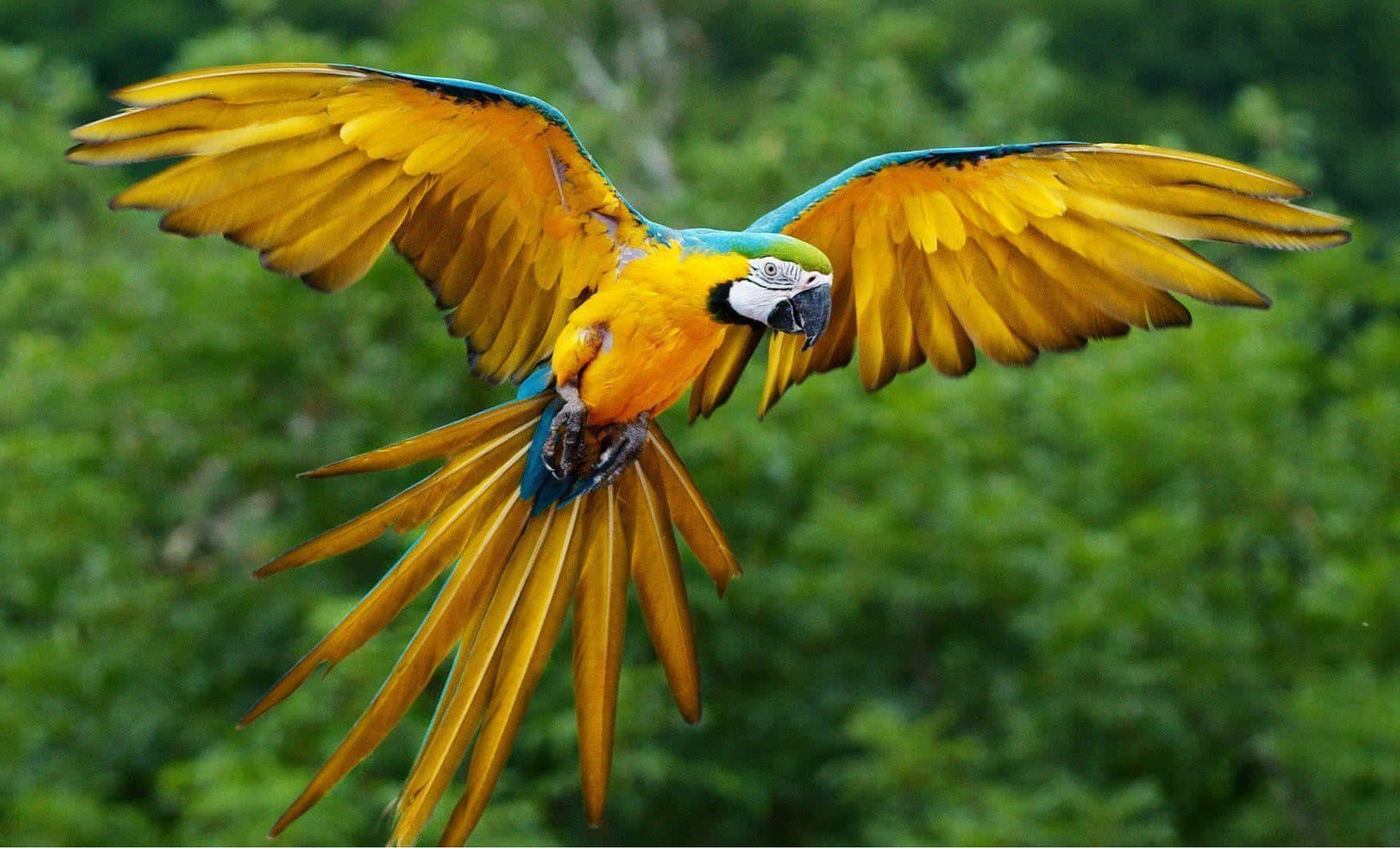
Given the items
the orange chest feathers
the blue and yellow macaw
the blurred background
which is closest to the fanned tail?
the blue and yellow macaw

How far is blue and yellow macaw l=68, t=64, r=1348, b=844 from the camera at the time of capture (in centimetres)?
209

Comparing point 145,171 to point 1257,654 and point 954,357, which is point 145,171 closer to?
point 1257,654

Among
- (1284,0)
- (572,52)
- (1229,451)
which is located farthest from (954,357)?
(1284,0)

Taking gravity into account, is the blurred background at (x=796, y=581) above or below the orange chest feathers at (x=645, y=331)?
below

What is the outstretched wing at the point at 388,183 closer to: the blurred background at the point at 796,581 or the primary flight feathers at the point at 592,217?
the primary flight feathers at the point at 592,217

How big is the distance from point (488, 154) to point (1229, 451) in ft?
15.5

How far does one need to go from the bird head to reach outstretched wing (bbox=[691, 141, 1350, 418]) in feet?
0.83

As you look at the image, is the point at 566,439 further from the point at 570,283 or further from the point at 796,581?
the point at 796,581

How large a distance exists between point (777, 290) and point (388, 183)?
1.74ft

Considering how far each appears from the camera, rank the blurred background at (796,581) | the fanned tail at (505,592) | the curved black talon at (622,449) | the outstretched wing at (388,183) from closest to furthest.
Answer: the outstretched wing at (388,183) → the fanned tail at (505,592) → the curved black talon at (622,449) → the blurred background at (796,581)

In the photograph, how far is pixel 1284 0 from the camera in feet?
47.3

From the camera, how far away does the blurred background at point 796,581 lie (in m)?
5.64

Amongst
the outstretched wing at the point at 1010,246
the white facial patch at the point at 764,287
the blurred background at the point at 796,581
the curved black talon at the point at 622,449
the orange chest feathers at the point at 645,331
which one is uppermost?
the outstretched wing at the point at 1010,246

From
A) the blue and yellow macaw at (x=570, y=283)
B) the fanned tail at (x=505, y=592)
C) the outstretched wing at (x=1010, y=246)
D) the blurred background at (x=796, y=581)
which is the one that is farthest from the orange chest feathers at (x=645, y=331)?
the blurred background at (x=796, y=581)
